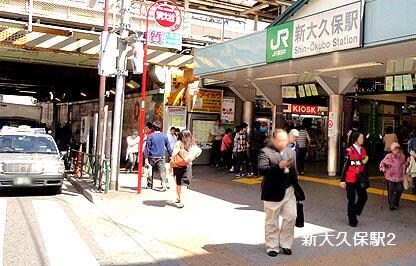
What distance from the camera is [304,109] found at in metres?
18.3

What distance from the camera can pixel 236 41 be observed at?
41.5ft

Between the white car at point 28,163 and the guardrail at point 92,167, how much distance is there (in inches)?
38.0

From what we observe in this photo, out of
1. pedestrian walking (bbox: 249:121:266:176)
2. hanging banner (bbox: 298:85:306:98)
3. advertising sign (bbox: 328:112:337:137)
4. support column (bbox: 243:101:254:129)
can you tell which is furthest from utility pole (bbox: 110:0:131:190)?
support column (bbox: 243:101:254:129)

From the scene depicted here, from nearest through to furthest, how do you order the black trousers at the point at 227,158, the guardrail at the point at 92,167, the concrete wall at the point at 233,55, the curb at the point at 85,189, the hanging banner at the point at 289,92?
1. the curb at the point at 85,189
2. the guardrail at the point at 92,167
3. the concrete wall at the point at 233,55
4. the hanging banner at the point at 289,92
5. the black trousers at the point at 227,158

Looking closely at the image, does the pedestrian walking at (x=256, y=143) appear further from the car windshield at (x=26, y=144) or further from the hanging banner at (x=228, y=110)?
the car windshield at (x=26, y=144)

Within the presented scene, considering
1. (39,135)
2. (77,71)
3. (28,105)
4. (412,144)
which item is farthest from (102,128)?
(28,105)

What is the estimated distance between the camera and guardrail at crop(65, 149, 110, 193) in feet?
35.6

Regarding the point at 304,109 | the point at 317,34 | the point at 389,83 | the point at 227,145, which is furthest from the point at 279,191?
the point at 304,109

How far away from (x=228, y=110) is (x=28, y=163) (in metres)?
10.0

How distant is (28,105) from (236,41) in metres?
18.9

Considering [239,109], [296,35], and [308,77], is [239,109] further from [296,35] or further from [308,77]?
[296,35]

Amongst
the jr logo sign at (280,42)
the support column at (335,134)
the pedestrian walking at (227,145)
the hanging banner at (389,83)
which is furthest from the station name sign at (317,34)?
the pedestrian walking at (227,145)

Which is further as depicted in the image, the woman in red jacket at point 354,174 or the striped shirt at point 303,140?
the striped shirt at point 303,140

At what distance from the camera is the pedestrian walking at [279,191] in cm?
574
